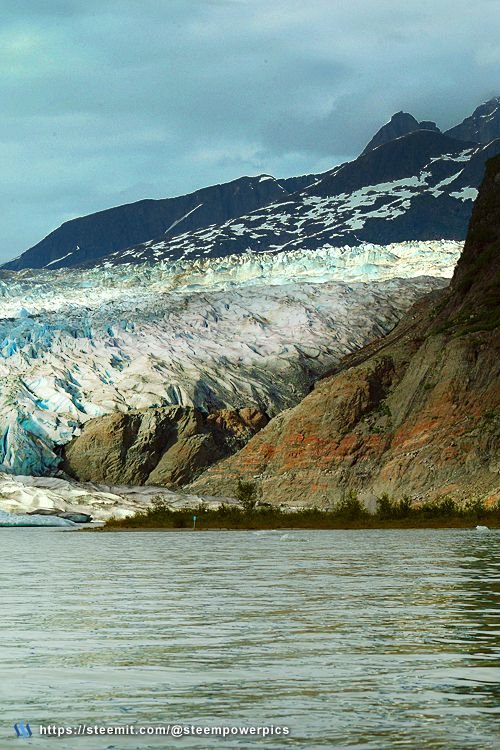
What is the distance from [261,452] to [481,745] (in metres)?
103

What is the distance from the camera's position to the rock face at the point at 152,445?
131 metres

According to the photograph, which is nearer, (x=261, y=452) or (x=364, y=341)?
(x=261, y=452)

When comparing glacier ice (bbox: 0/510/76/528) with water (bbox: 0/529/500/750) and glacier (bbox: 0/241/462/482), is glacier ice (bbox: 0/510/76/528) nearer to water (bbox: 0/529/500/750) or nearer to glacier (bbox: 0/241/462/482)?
glacier (bbox: 0/241/462/482)

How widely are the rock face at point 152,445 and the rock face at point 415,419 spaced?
10.4 m

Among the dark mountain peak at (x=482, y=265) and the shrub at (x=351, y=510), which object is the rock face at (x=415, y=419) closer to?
the dark mountain peak at (x=482, y=265)

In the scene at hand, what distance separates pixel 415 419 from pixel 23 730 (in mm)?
88201

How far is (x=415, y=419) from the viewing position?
98.9 metres

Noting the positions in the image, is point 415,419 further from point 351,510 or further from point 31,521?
point 31,521

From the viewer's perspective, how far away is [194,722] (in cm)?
1238

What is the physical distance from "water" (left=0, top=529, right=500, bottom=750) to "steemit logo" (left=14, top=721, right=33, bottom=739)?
0.09 metres

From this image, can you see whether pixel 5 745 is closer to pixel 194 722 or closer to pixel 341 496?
pixel 194 722

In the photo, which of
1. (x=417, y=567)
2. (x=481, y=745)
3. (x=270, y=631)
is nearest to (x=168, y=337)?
(x=417, y=567)

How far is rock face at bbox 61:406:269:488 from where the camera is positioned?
131 metres

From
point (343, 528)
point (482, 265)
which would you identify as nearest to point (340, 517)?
point (343, 528)
